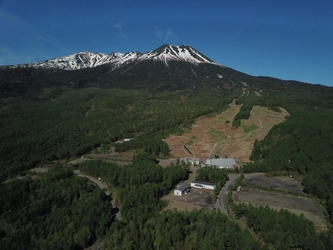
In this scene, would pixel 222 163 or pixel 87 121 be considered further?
pixel 87 121

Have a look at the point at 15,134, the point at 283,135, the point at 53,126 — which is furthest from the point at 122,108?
the point at 283,135

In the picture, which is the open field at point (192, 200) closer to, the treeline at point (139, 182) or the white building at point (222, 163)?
the treeline at point (139, 182)

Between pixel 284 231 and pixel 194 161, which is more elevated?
pixel 194 161

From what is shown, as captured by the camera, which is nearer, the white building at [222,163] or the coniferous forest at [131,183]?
the coniferous forest at [131,183]

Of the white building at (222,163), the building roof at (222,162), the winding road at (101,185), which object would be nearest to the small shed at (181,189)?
the winding road at (101,185)

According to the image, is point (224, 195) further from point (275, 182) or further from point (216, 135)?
point (216, 135)

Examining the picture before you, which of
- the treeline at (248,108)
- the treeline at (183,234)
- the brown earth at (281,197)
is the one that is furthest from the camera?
the treeline at (248,108)

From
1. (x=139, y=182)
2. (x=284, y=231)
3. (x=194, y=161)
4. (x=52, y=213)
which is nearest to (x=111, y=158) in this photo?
(x=139, y=182)
